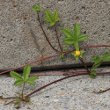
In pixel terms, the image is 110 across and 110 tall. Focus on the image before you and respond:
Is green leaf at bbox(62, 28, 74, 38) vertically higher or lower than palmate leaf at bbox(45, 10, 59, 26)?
lower

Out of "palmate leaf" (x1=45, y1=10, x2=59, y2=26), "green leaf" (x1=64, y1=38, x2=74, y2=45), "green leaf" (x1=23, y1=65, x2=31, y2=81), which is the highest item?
"palmate leaf" (x1=45, y1=10, x2=59, y2=26)

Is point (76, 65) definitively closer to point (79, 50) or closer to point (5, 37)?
point (79, 50)

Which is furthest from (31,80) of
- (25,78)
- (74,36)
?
(74,36)

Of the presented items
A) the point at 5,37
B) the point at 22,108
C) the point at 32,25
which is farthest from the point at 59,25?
the point at 22,108

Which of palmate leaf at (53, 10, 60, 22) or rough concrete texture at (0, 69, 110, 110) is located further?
palmate leaf at (53, 10, 60, 22)

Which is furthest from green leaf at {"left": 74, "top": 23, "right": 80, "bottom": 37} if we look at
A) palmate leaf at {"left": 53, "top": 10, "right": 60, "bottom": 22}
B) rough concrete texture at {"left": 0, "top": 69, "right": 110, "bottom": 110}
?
rough concrete texture at {"left": 0, "top": 69, "right": 110, "bottom": 110}

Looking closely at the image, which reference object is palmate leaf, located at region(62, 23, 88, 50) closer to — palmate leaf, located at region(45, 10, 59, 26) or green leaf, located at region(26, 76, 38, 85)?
palmate leaf, located at region(45, 10, 59, 26)

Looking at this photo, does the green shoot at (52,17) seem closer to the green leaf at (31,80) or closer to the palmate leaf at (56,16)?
the palmate leaf at (56,16)
